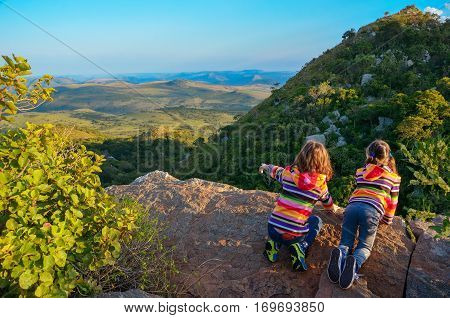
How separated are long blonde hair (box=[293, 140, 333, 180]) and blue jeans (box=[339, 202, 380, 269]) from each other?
2.25ft

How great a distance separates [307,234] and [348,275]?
0.91 metres

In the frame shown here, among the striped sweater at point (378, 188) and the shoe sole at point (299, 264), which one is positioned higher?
the striped sweater at point (378, 188)

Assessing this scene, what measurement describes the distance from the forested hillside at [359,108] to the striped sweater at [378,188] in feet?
24.8

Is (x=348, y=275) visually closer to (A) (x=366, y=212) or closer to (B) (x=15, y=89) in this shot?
(A) (x=366, y=212)

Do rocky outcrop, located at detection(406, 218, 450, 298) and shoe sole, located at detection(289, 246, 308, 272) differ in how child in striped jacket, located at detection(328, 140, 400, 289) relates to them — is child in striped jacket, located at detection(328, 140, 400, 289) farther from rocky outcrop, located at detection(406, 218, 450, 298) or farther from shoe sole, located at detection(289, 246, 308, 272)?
rocky outcrop, located at detection(406, 218, 450, 298)

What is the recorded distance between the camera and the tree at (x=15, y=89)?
3.44m

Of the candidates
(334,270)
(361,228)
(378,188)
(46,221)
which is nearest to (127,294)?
(46,221)

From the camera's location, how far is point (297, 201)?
16.6ft

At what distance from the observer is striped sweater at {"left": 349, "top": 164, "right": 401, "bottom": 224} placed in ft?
16.7

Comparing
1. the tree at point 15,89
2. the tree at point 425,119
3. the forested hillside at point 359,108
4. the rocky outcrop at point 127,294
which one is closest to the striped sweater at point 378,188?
the rocky outcrop at point 127,294

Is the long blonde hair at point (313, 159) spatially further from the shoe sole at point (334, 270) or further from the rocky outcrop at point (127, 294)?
the rocky outcrop at point (127, 294)

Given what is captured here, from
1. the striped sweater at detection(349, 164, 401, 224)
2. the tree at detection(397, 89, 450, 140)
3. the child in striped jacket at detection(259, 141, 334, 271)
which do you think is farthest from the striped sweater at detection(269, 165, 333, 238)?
the tree at detection(397, 89, 450, 140)
